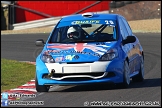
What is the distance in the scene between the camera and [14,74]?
1436 cm

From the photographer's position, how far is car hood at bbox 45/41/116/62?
1053 centimetres

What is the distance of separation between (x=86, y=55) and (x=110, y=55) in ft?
1.47

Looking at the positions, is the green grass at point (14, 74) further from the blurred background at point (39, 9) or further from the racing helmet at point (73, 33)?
the blurred background at point (39, 9)

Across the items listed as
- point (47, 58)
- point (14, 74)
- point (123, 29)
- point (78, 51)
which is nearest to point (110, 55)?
point (78, 51)

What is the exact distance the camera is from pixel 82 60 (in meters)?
10.5

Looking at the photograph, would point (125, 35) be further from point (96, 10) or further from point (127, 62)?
point (96, 10)

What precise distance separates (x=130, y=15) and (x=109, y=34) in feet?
78.1

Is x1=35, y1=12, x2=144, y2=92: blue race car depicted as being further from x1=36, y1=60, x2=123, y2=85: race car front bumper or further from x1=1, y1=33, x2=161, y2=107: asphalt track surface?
x1=1, y1=33, x2=161, y2=107: asphalt track surface

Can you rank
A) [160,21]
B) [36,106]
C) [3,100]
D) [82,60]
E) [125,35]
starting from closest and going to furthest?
[36,106] → [3,100] → [82,60] → [125,35] → [160,21]

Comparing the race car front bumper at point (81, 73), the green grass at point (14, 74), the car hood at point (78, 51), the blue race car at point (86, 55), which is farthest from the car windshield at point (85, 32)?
the green grass at point (14, 74)

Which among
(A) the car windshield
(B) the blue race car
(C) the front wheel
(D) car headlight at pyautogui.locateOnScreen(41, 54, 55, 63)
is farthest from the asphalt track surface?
(A) the car windshield

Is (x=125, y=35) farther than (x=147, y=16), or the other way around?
(x=147, y=16)

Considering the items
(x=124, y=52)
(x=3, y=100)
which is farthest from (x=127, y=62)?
(x=3, y=100)

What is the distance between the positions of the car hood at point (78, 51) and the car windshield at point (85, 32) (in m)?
0.39
